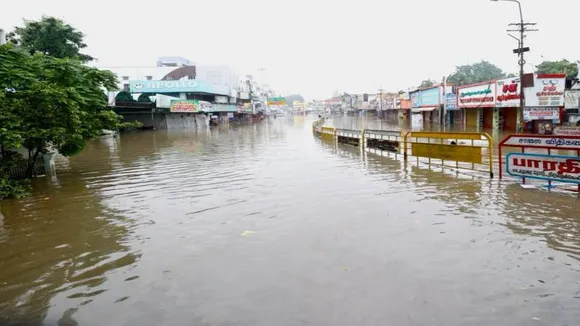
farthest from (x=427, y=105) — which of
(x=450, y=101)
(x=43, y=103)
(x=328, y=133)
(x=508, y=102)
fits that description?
(x=43, y=103)

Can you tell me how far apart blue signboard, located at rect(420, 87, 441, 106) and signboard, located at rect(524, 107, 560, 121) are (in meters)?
22.7

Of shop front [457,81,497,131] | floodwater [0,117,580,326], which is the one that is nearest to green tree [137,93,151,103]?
shop front [457,81,497,131]

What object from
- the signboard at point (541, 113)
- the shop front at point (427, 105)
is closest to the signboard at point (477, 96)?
the shop front at point (427, 105)

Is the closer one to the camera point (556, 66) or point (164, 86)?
point (556, 66)

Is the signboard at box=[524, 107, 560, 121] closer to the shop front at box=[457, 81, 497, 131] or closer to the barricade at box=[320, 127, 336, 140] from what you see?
the shop front at box=[457, 81, 497, 131]

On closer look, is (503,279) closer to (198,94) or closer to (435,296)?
Result: (435,296)

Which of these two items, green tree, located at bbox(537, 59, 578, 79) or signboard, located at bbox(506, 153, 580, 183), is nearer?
signboard, located at bbox(506, 153, 580, 183)

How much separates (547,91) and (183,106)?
44.3 metres

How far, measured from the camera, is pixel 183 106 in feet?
193

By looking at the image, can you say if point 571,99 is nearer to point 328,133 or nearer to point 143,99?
point 328,133

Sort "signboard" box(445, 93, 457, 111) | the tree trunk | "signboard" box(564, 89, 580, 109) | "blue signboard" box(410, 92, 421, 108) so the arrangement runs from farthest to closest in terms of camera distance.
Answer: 1. "blue signboard" box(410, 92, 421, 108)
2. "signboard" box(445, 93, 457, 111)
3. "signboard" box(564, 89, 580, 109)
4. the tree trunk

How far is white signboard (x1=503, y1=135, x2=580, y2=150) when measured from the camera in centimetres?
977

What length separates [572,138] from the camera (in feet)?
31.9

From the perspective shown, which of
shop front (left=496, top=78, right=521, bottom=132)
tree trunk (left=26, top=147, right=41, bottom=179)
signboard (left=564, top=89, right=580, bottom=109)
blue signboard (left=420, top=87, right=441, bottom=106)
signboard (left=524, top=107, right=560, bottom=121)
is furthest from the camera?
blue signboard (left=420, top=87, right=441, bottom=106)
